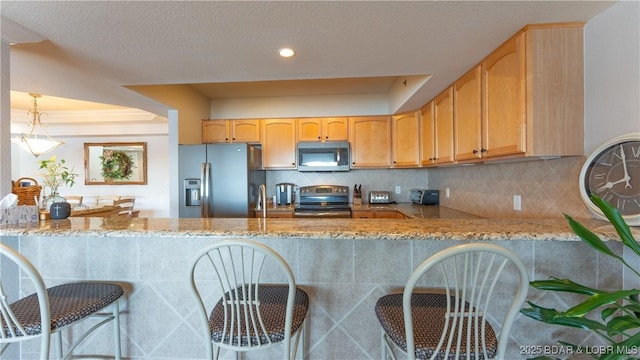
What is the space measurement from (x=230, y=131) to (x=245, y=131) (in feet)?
0.66

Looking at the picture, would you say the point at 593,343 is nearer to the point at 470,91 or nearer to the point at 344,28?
the point at 470,91

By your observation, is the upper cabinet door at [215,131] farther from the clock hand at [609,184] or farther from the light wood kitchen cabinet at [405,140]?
the clock hand at [609,184]

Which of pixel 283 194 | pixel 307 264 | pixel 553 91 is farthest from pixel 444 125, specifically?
pixel 283 194

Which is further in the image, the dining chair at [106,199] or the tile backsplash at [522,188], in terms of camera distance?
the dining chair at [106,199]

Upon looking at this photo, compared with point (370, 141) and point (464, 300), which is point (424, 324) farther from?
point (370, 141)

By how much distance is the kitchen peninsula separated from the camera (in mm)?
1265

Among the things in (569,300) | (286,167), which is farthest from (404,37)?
(286,167)

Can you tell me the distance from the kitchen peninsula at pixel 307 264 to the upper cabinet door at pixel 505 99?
0.50m

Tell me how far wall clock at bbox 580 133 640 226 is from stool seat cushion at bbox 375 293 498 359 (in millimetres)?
886

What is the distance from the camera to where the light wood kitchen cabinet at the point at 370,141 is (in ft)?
11.7

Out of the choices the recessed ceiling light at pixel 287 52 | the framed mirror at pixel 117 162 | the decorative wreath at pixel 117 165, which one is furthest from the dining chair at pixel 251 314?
the decorative wreath at pixel 117 165

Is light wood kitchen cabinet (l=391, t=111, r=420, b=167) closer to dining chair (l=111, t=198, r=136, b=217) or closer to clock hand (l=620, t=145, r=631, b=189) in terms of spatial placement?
clock hand (l=620, t=145, r=631, b=189)

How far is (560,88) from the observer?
4.88 feet

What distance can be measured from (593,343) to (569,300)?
23cm
